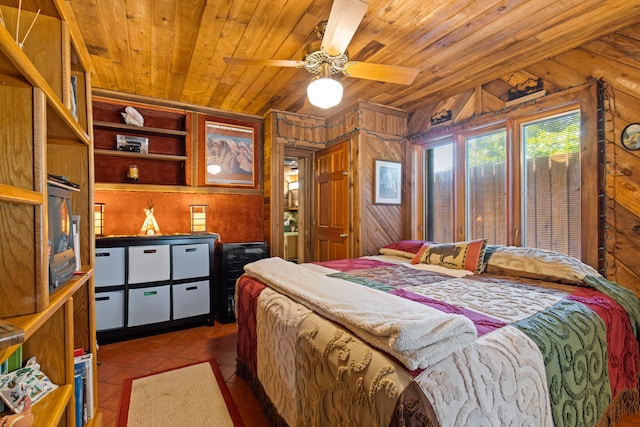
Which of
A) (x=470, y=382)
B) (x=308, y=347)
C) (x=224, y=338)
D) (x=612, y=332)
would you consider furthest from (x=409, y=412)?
(x=224, y=338)

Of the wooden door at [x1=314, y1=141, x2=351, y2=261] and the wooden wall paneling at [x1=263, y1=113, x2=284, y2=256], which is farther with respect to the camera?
the wooden wall paneling at [x1=263, y1=113, x2=284, y2=256]

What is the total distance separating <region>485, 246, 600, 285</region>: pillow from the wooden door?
172cm

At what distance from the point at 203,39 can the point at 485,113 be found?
2.69 m

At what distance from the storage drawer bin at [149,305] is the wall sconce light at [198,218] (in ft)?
2.64

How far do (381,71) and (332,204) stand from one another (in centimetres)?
213

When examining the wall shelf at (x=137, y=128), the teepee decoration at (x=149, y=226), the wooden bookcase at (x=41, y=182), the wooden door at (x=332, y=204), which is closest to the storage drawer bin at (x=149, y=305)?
the teepee decoration at (x=149, y=226)

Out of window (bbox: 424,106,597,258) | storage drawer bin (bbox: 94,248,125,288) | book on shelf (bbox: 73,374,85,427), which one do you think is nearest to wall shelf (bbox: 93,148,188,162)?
storage drawer bin (bbox: 94,248,125,288)

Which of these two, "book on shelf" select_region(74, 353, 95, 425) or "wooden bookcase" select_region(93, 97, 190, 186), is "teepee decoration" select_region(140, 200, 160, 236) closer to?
"wooden bookcase" select_region(93, 97, 190, 186)

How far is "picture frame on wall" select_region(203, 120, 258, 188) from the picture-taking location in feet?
12.7

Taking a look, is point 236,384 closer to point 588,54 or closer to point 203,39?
point 203,39

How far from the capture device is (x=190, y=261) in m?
3.27

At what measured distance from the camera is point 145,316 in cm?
302

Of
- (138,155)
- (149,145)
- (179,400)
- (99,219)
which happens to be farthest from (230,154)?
(179,400)

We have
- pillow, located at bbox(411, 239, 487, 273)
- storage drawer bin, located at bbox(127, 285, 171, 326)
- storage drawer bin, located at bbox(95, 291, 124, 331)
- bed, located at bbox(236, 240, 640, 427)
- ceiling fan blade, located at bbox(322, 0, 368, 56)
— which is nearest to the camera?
bed, located at bbox(236, 240, 640, 427)
